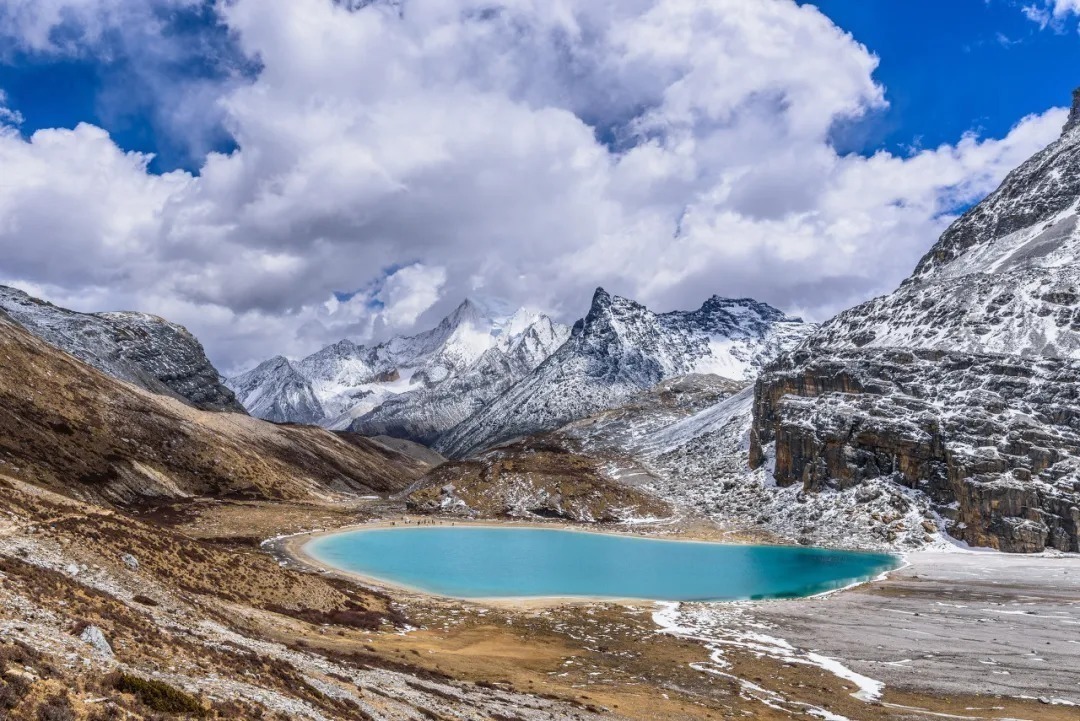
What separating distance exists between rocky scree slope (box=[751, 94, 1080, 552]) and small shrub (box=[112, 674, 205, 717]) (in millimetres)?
112690

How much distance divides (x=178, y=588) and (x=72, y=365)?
119 meters

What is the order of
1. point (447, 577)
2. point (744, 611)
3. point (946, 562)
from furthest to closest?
point (946, 562)
point (447, 577)
point (744, 611)

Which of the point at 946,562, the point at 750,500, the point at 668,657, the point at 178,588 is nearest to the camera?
the point at 178,588

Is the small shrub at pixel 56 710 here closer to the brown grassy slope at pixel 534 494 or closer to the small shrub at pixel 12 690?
the small shrub at pixel 12 690

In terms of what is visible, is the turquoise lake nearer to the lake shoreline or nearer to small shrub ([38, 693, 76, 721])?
the lake shoreline

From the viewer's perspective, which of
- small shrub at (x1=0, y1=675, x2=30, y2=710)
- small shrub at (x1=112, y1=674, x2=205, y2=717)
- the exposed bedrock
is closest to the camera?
small shrub at (x1=0, y1=675, x2=30, y2=710)

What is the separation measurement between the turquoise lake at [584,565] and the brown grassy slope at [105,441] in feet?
123

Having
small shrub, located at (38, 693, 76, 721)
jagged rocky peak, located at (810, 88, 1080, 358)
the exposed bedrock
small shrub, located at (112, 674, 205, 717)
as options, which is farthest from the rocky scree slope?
small shrub, located at (38, 693, 76, 721)

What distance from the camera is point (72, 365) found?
131375mm

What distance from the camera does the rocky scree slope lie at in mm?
102062

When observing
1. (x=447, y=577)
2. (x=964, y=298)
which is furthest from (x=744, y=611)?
(x=964, y=298)

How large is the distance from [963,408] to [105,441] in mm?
147073

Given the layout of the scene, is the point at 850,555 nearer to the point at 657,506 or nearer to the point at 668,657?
the point at 657,506

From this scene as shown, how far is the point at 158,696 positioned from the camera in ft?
56.6
